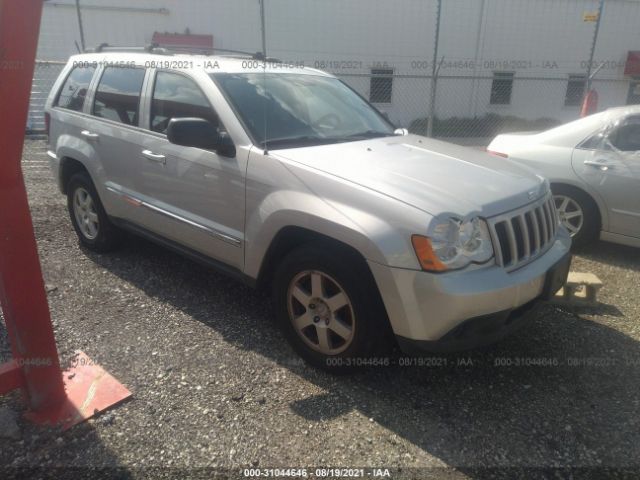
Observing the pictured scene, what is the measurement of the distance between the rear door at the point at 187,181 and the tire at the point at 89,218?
79 cm

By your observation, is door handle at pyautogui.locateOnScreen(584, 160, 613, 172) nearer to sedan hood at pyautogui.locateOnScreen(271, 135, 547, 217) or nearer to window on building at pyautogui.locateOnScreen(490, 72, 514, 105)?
sedan hood at pyautogui.locateOnScreen(271, 135, 547, 217)

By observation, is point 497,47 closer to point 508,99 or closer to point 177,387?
point 508,99

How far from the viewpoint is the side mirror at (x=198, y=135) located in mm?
3025

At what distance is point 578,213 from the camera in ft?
16.4

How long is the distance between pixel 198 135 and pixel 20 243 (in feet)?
3.88

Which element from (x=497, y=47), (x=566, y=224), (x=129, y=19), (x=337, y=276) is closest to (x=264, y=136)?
(x=337, y=276)

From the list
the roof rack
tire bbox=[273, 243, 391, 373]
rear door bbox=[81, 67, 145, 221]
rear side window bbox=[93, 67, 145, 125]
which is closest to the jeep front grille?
tire bbox=[273, 243, 391, 373]

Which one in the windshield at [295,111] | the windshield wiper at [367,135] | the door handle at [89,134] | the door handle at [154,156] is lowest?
the door handle at [154,156]

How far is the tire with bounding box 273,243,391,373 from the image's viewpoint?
266cm

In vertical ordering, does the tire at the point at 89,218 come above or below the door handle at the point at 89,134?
below

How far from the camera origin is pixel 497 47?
1788 cm

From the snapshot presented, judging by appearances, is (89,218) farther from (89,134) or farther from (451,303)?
(451,303)

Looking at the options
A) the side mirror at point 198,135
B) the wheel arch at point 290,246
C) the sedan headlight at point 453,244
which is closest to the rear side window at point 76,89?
the side mirror at point 198,135

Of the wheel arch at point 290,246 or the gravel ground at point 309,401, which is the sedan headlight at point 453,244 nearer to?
the wheel arch at point 290,246
